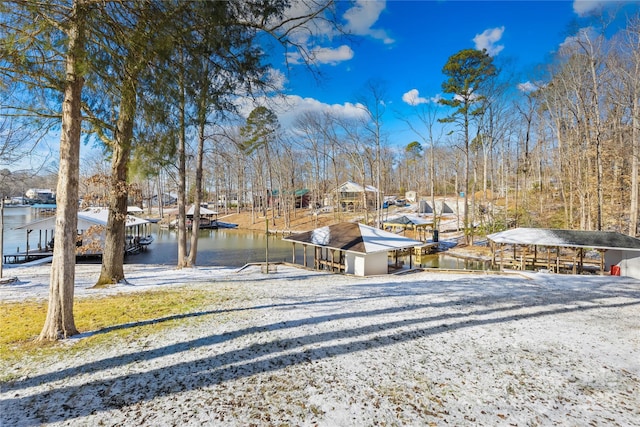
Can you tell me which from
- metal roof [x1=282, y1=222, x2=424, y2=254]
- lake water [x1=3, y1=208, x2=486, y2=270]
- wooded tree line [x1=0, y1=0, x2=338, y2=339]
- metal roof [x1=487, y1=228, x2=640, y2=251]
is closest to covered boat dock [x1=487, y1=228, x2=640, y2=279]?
metal roof [x1=487, y1=228, x2=640, y2=251]

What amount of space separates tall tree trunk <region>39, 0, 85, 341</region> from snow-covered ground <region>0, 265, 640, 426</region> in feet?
2.85

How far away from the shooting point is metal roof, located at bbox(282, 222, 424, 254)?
1240 centimetres

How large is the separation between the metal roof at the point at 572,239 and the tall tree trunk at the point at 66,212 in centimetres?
1603

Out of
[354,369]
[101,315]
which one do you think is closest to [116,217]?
[101,315]

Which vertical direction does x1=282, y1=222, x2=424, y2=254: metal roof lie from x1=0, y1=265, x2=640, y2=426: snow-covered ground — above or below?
above

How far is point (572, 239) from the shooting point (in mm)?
13273

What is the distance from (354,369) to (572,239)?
14.3 meters

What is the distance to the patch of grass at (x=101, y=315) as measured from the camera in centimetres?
424

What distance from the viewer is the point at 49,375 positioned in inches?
140

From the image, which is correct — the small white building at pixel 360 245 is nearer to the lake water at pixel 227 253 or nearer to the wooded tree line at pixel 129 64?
the lake water at pixel 227 253

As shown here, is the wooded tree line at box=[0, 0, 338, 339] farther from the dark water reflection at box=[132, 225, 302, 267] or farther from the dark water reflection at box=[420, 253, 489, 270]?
the dark water reflection at box=[420, 253, 489, 270]

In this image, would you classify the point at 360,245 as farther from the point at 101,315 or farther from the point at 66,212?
the point at 66,212

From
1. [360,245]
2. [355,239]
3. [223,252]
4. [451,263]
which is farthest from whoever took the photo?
[223,252]

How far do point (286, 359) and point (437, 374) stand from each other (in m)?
2.05
